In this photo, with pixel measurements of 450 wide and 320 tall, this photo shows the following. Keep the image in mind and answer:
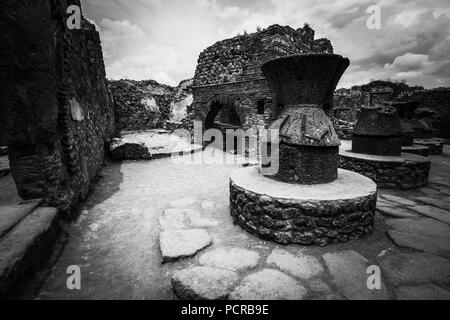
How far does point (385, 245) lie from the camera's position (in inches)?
95.1

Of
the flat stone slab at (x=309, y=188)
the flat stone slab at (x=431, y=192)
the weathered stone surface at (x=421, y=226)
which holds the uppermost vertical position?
the flat stone slab at (x=309, y=188)

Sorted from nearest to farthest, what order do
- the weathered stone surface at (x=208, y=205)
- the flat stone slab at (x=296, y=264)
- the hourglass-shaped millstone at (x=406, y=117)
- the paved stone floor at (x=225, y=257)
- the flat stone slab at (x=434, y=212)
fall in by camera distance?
the paved stone floor at (x=225, y=257)
the flat stone slab at (x=296, y=264)
the flat stone slab at (x=434, y=212)
the weathered stone surface at (x=208, y=205)
the hourglass-shaped millstone at (x=406, y=117)

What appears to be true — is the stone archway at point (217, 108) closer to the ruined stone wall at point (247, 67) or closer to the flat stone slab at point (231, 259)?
→ the ruined stone wall at point (247, 67)

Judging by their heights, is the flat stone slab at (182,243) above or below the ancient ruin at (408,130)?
below

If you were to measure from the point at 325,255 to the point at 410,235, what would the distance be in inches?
49.3

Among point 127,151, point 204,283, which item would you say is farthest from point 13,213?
point 127,151

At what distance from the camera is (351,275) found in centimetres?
191

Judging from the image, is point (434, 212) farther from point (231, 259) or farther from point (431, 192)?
point (231, 259)

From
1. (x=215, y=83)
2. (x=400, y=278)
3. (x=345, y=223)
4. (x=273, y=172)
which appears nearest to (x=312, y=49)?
(x=215, y=83)

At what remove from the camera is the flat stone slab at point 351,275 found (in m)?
1.70

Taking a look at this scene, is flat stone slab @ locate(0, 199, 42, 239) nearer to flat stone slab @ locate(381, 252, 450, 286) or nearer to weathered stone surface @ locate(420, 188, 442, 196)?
flat stone slab @ locate(381, 252, 450, 286)

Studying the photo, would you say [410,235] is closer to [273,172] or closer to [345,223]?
[345,223]

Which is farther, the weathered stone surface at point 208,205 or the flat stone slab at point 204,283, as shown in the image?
the weathered stone surface at point 208,205

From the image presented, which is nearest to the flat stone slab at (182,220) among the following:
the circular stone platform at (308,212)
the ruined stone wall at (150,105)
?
the circular stone platform at (308,212)
